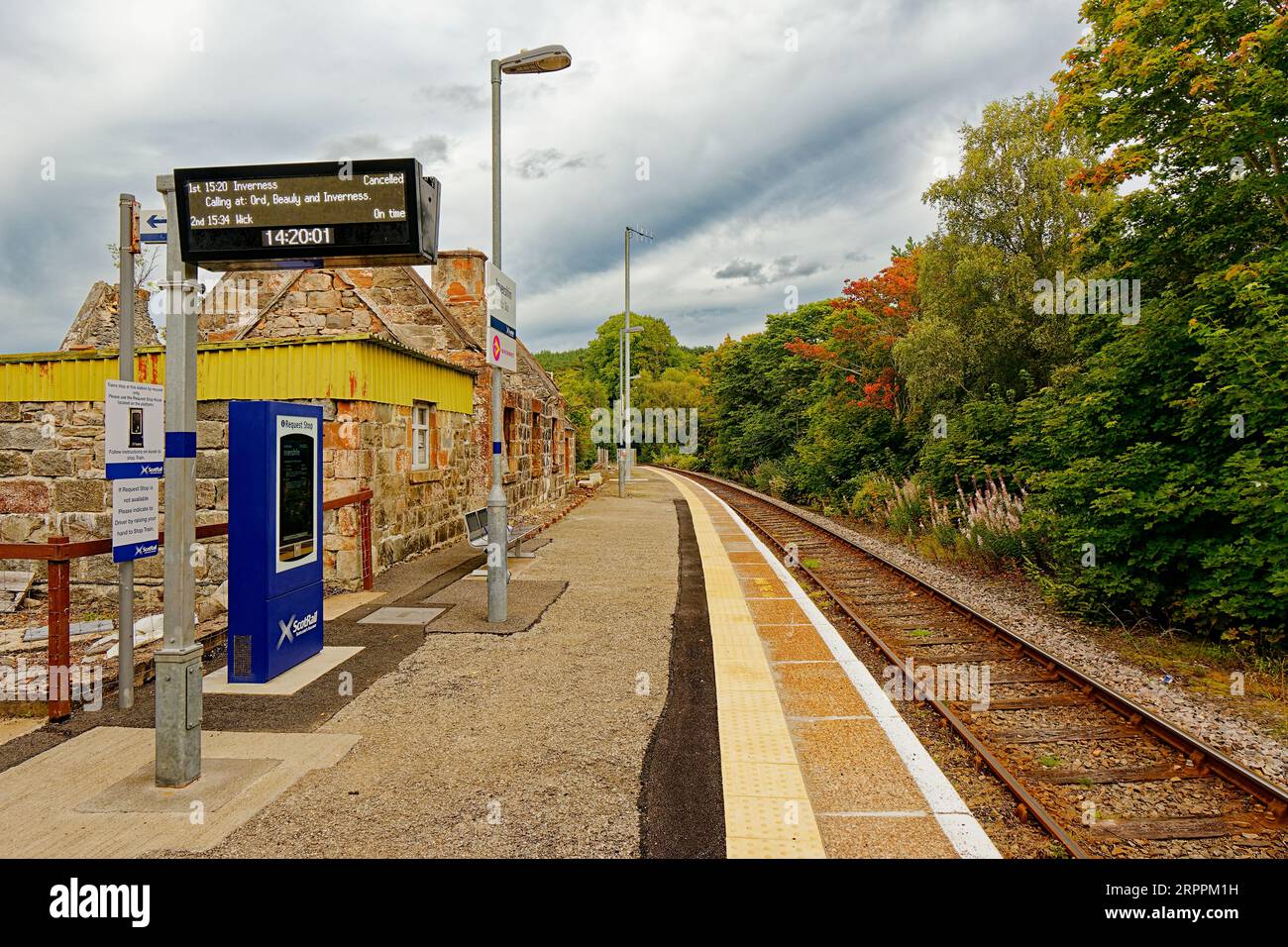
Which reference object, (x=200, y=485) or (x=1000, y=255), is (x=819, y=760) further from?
(x=1000, y=255)

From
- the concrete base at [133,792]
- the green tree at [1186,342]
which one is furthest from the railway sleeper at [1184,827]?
the concrete base at [133,792]

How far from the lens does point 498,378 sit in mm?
8258

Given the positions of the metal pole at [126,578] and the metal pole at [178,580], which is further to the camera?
the metal pole at [126,578]

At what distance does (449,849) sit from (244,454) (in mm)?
4123

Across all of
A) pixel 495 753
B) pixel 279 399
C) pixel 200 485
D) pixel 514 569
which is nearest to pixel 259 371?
pixel 279 399

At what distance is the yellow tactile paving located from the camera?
12.5ft

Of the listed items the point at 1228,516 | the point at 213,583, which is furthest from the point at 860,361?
the point at 213,583

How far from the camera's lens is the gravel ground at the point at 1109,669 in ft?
17.1

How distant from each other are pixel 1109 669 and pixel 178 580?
7.74 metres

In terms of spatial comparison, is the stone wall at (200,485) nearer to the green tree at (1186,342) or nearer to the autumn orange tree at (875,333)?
the green tree at (1186,342)

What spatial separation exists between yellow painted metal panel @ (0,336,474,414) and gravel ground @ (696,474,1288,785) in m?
8.73

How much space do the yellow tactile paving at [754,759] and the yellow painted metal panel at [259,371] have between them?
5880 millimetres

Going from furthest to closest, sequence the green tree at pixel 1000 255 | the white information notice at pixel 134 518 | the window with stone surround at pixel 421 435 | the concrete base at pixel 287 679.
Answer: the green tree at pixel 1000 255, the window with stone surround at pixel 421 435, the concrete base at pixel 287 679, the white information notice at pixel 134 518

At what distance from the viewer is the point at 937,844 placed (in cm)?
379
